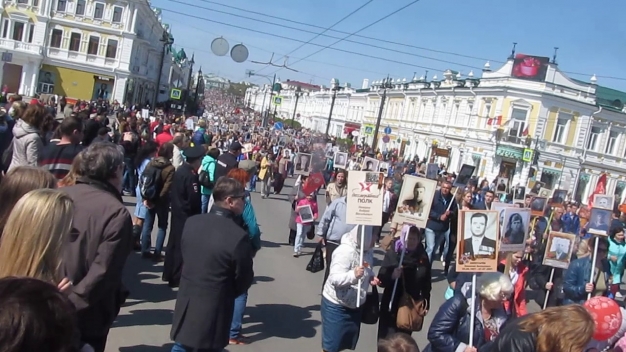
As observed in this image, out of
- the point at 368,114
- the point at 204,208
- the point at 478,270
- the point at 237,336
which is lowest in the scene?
the point at 237,336

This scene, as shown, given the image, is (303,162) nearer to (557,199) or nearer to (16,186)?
(557,199)

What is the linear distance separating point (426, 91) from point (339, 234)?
5066cm

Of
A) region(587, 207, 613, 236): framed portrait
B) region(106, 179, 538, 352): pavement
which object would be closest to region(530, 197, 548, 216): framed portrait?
region(106, 179, 538, 352): pavement

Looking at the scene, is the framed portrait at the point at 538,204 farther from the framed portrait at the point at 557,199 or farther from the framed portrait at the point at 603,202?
the framed portrait at the point at 603,202

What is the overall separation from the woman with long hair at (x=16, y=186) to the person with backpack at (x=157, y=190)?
5.30m

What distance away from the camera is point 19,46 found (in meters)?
54.4

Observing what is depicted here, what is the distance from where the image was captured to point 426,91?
2239 inches

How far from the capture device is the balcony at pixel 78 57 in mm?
56344

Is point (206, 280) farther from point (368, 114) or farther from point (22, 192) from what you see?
point (368, 114)

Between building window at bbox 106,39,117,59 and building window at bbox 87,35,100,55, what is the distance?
998 mm

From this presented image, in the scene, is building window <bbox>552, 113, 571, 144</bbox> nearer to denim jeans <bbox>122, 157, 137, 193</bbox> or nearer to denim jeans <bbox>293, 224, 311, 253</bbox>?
denim jeans <bbox>122, 157, 137, 193</bbox>

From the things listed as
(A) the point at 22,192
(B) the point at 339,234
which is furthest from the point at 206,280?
(B) the point at 339,234

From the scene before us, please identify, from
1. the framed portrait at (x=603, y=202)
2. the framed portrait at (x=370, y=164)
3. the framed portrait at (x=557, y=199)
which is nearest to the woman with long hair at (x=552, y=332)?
the framed portrait at (x=603, y=202)

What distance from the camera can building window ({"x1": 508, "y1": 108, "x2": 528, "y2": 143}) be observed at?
44562 mm
